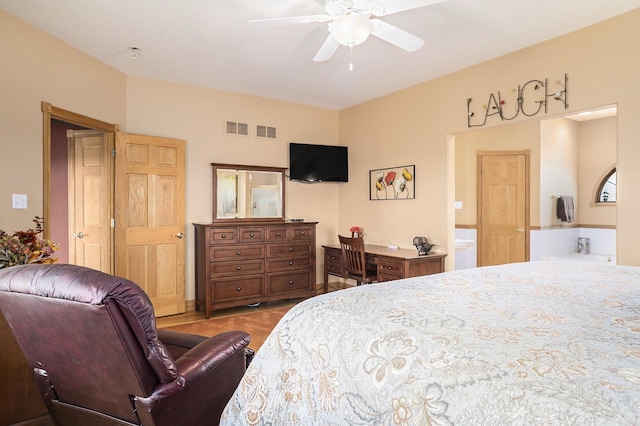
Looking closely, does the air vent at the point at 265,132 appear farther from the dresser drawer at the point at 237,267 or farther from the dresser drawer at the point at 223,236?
the dresser drawer at the point at 237,267

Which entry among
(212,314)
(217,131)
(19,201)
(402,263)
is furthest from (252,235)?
(19,201)

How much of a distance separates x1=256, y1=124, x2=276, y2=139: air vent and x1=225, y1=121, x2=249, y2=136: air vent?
160mm

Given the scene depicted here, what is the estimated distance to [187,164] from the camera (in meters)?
4.71

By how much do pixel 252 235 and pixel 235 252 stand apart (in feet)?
0.96

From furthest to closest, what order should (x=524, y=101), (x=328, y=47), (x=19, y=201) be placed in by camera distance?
(x=524, y=101)
(x=19, y=201)
(x=328, y=47)

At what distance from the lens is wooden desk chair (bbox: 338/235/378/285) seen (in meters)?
4.43

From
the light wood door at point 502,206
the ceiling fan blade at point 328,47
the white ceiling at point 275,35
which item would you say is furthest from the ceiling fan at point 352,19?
the light wood door at point 502,206

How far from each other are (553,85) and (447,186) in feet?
4.59

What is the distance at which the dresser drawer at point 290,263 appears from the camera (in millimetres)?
4809

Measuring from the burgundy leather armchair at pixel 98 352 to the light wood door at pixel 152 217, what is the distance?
9.01 feet

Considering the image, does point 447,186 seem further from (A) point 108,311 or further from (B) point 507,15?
(A) point 108,311

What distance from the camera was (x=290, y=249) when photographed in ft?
16.2

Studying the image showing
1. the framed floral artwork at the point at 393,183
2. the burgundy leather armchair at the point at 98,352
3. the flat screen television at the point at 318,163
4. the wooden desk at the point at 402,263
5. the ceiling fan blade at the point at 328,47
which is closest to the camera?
the burgundy leather armchair at the point at 98,352

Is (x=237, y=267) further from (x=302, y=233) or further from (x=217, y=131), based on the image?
(x=217, y=131)
